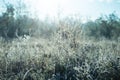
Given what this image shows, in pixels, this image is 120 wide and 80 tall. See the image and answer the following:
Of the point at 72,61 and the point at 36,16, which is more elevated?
the point at 36,16

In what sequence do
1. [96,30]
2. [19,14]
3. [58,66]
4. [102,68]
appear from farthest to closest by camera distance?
[96,30] < [19,14] < [58,66] < [102,68]

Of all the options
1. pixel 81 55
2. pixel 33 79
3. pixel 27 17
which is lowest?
pixel 33 79

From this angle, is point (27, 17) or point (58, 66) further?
point (27, 17)

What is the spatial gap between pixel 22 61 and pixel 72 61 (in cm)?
123

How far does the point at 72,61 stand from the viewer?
17.9ft

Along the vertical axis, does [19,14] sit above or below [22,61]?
above

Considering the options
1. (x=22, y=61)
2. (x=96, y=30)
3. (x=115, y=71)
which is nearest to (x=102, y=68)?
(x=115, y=71)

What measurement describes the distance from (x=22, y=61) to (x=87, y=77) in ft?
5.86

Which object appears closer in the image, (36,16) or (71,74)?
(71,74)

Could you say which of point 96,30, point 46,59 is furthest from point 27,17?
point 46,59

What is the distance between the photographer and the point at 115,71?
5.00 meters

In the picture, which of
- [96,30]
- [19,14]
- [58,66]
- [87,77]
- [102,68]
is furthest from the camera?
[96,30]

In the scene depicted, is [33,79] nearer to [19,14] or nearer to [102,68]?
[102,68]

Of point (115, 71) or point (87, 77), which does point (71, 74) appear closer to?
point (87, 77)
